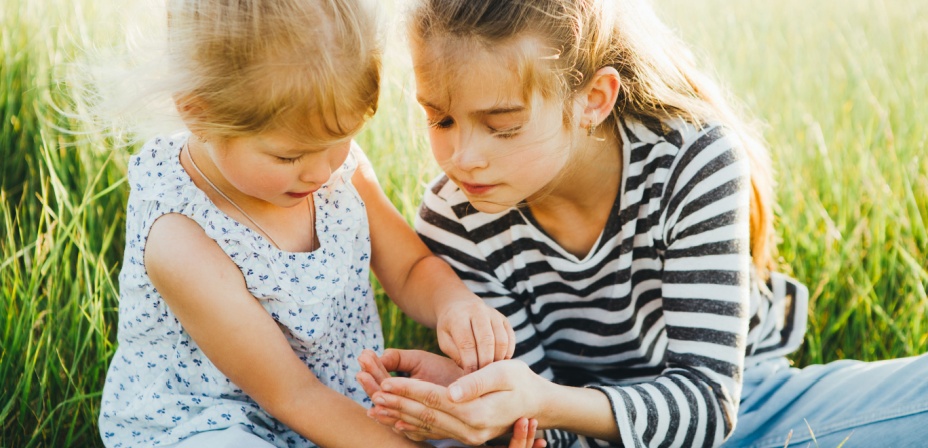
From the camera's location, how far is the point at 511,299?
1937mm

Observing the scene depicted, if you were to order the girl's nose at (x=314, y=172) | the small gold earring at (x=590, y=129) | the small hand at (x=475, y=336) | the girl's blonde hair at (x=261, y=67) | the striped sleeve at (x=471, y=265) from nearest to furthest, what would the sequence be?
the girl's blonde hair at (x=261, y=67), the girl's nose at (x=314, y=172), the small hand at (x=475, y=336), the small gold earring at (x=590, y=129), the striped sleeve at (x=471, y=265)

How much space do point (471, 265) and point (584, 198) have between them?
296mm

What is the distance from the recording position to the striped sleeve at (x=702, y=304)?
1646 mm

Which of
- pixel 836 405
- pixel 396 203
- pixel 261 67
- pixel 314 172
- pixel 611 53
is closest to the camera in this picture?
pixel 261 67

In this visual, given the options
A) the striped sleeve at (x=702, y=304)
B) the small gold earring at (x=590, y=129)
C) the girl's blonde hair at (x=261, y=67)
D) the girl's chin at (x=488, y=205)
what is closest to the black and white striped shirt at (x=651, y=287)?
the striped sleeve at (x=702, y=304)

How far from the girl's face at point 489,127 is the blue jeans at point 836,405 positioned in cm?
74

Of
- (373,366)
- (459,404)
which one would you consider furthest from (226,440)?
(459,404)

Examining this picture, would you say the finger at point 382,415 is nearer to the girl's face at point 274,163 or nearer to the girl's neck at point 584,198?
the girl's face at point 274,163

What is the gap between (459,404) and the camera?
1.45 m

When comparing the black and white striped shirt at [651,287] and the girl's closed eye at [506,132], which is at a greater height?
the girl's closed eye at [506,132]

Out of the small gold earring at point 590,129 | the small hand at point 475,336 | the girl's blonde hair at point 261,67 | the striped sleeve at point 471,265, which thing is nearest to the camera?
the girl's blonde hair at point 261,67

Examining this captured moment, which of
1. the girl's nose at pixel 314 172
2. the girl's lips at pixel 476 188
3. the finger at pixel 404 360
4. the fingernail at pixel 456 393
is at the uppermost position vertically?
the girl's nose at pixel 314 172

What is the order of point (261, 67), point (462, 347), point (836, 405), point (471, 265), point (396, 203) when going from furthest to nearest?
point (396, 203) < point (471, 265) < point (836, 405) < point (462, 347) < point (261, 67)

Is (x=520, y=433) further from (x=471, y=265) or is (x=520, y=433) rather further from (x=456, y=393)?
(x=471, y=265)
